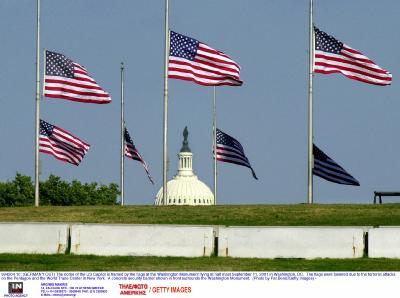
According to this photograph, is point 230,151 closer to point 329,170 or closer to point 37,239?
point 329,170

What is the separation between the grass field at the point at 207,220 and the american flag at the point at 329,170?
3.47m

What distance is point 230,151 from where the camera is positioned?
197 feet

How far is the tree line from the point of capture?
410 feet

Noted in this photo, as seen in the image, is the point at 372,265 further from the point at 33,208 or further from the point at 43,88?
the point at 43,88

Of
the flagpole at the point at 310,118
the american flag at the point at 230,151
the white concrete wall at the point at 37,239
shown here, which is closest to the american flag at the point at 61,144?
the flagpole at the point at 310,118

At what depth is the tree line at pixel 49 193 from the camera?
410 ft

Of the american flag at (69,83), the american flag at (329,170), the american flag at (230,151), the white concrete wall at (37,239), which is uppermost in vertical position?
the american flag at (69,83)

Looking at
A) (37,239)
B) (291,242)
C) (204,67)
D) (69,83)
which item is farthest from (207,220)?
(69,83)

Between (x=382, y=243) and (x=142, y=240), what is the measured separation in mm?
6198

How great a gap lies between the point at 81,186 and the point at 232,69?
86908 mm

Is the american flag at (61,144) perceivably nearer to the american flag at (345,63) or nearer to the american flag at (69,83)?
the american flag at (69,83)

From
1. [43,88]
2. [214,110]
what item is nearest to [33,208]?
[43,88]

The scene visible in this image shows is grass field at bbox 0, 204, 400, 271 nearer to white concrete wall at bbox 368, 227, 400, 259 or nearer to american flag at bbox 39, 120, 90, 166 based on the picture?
white concrete wall at bbox 368, 227, 400, 259

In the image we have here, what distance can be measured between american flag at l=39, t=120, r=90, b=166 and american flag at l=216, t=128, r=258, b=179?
10678 mm
